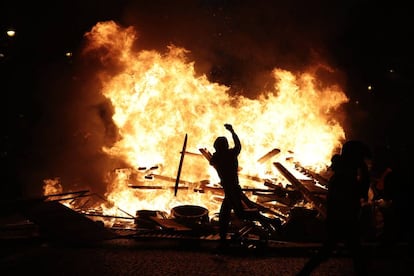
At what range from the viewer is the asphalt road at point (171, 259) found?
5727mm

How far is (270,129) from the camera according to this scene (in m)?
11.9

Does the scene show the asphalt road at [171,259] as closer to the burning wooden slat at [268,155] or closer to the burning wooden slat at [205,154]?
the burning wooden slat at [205,154]

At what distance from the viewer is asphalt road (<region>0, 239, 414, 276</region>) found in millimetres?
5727

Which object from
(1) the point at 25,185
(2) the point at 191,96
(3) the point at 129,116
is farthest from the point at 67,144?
(2) the point at 191,96

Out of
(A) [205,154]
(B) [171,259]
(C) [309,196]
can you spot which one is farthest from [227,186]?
(A) [205,154]

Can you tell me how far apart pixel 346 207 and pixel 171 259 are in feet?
10.5

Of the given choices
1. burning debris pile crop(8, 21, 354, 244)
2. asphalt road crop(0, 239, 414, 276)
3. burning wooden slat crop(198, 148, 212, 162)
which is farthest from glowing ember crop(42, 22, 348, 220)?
asphalt road crop(0, 239, 414, 276)

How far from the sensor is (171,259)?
6188mm

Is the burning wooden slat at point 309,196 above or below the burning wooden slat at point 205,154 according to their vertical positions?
below

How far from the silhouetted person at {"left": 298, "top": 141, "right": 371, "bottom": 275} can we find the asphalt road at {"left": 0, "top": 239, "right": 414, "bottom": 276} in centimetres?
92

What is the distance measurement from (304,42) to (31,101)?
14.8 metres

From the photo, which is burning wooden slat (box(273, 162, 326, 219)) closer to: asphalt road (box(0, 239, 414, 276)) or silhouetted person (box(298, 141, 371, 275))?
asphalt road (box(0, 239, 414, 276))

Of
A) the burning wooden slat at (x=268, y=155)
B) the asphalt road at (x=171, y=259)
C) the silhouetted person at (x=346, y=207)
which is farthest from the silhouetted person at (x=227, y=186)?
the burning wooden slat at (x=268, y=155)

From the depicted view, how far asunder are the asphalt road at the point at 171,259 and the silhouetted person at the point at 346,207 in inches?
36.3
